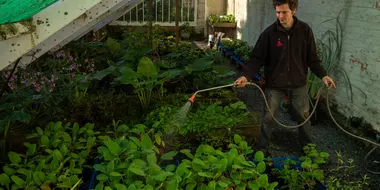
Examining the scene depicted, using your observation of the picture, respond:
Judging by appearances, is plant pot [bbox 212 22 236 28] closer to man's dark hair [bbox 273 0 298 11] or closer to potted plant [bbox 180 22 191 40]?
potted plant [bbox 180 22 191 40]

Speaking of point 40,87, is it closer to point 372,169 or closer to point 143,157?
point 143,157

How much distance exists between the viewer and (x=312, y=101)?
4918 mm

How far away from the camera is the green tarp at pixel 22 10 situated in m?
1.69

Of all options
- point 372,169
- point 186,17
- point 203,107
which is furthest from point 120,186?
point 186,17

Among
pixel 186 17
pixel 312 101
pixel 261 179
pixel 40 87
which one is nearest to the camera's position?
pixel 261 179

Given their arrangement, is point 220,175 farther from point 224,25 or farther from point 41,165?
point 224,25

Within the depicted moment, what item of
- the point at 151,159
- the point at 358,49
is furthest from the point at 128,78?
the point at 358,49

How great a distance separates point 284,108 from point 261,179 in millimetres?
3142

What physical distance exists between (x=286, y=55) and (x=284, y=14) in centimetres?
36

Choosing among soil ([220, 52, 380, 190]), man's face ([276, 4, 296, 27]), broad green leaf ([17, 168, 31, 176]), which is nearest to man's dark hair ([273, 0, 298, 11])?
man's face ([276, 4, 296, 27])

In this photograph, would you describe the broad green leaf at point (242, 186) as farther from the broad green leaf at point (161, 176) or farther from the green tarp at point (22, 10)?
the green tarp at point (22, 10)

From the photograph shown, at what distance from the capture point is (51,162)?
237cm

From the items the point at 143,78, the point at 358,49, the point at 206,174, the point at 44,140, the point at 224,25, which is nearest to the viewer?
the point at 206,174

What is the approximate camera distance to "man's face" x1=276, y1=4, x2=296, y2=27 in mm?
3057
